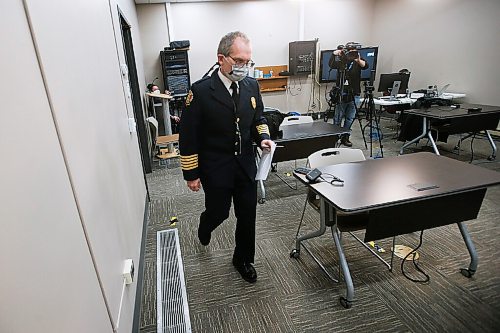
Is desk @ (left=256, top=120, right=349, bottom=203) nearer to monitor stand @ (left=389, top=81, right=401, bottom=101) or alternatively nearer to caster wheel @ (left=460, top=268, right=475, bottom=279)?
caster wheel @ (left=460, top=268, right=475, bottom=279)

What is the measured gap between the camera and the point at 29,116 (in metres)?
0.77

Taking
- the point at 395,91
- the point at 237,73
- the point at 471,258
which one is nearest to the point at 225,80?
the point at 237,73

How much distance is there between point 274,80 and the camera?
23.8 ft

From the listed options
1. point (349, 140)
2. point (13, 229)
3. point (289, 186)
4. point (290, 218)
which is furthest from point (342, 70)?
point (13, 229)

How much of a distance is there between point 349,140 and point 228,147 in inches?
162

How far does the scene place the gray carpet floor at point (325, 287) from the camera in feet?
5.62

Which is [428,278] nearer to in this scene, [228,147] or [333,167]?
[333,167]

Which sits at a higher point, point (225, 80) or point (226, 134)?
point (225, 80)

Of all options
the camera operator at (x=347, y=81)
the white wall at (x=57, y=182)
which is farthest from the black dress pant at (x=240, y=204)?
the camera operator at (x=347, y=81)

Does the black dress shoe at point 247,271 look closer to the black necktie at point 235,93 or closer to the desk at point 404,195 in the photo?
the desk at point 404,195

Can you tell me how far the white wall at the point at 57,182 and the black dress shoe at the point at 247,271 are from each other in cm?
78

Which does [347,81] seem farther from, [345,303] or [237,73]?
[345,303]

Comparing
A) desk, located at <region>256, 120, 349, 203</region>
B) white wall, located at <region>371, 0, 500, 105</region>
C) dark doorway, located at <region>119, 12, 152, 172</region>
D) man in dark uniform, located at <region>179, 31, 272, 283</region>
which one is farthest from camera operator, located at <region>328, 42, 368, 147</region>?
man in dark uniform, located at <region>179, 31, 272, 283</region>

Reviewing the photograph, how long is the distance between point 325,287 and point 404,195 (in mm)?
841
